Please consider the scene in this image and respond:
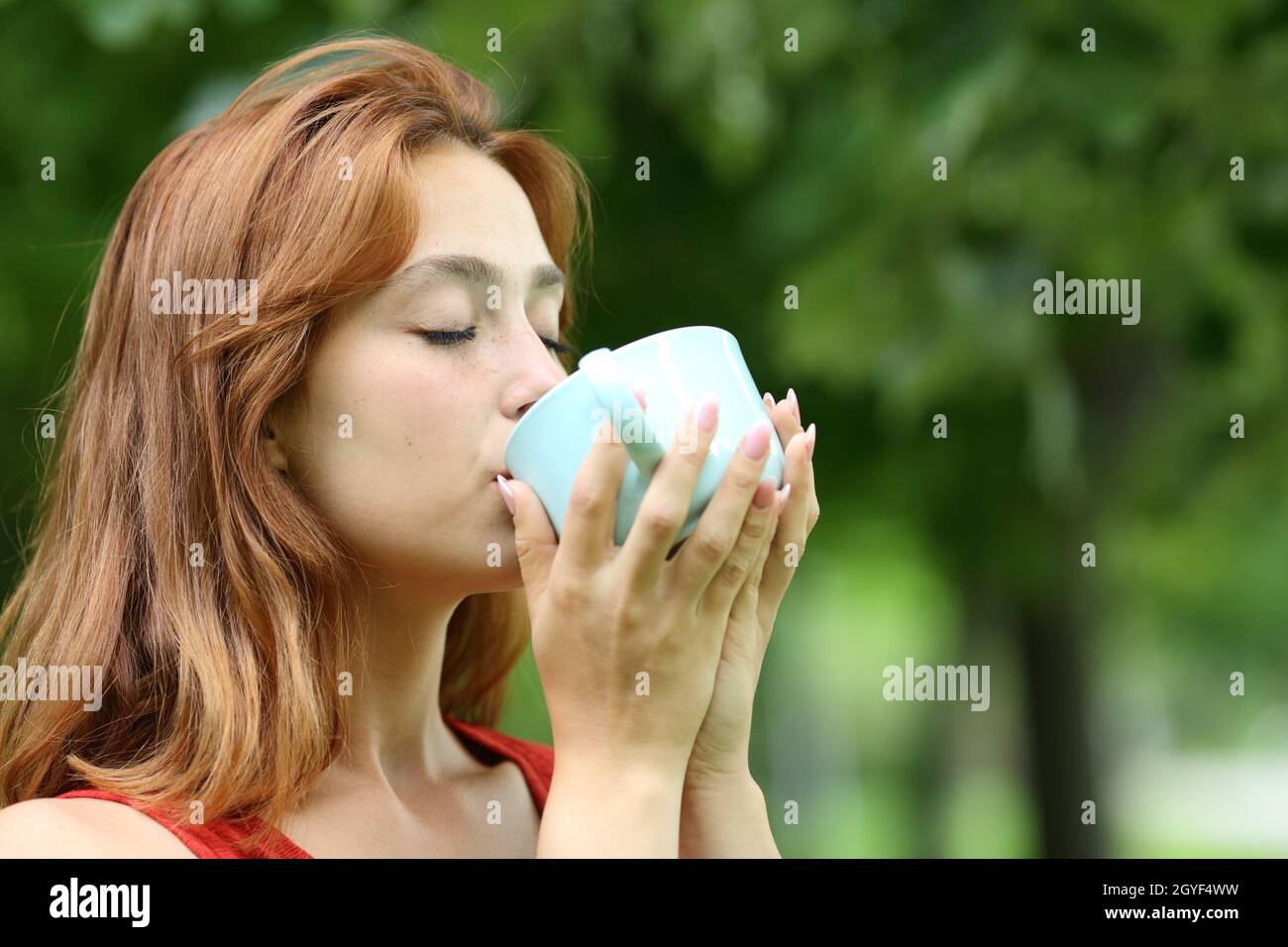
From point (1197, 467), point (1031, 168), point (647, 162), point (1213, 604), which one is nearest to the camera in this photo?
point (1031, 168)

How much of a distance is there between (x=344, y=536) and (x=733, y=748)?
1.73ft

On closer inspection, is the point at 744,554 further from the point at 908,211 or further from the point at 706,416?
the point at 908,211

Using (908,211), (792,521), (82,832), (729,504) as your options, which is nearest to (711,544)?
(729,504)

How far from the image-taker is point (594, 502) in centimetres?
138

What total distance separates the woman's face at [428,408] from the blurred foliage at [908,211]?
937mm

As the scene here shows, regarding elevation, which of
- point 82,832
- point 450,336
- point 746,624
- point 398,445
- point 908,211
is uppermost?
point 908,211

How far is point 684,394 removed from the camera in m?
1.43

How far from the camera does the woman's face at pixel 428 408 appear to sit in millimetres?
1531

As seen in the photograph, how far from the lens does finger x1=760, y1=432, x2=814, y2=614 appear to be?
150 cm

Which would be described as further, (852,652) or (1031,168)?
(852,652)

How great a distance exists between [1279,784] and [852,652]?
26.7 ft

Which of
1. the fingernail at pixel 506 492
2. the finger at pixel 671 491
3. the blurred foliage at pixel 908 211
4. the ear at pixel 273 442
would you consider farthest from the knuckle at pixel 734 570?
the blurred foliage at pixel 908 211
